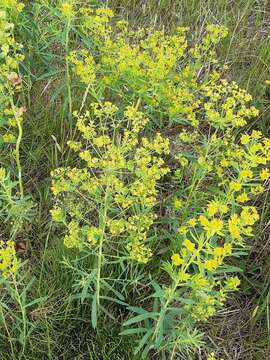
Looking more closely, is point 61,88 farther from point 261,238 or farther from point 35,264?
point 261,238

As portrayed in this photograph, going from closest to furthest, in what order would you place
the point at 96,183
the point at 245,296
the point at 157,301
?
the point at 96,183 < the point at 157,301 < the point at 245,296

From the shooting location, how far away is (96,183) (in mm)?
1823

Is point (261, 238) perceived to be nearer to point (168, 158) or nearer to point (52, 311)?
point (168, 158)

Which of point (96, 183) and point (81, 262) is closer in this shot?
point (96, 183)

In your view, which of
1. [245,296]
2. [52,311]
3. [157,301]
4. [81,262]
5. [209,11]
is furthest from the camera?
[209,11]

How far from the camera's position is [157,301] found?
1953mm

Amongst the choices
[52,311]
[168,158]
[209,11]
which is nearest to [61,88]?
[168,158]

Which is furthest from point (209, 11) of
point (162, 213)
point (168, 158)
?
point (162, 213)

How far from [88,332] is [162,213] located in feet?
2.13

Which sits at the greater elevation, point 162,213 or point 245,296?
point 162,213

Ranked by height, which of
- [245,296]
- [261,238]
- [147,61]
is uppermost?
[147,61]

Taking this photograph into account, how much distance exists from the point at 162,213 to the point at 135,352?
768 millimetres

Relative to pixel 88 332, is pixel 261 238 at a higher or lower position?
higher

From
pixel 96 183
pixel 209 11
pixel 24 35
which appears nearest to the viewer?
pixel 96 183
